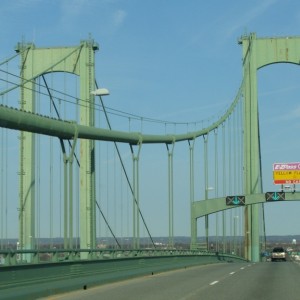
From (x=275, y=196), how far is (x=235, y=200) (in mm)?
3062

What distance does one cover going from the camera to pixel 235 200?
2302 inches

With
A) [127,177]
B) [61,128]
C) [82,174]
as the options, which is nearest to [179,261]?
[127,177]

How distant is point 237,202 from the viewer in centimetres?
5819

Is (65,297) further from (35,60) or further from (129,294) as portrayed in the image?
(35,60)

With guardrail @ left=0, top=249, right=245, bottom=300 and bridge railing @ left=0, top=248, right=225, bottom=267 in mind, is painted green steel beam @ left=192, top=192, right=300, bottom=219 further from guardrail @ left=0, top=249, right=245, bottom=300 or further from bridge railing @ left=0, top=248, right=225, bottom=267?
bridge railing @ left=0, top=248, right=225, bottom=267

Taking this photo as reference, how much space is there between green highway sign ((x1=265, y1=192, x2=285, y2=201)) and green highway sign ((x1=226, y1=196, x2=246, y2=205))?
1814mm

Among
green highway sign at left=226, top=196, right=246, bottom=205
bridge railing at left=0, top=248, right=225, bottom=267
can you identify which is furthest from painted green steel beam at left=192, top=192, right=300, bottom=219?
bridge railing at left=0, top=248, right=225, bottom=267

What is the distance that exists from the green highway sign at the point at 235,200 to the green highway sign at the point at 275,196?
1814 mm

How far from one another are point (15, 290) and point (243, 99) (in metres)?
51.3

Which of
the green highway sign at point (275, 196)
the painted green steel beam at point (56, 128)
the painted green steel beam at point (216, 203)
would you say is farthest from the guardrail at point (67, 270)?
the green highway sign at point (275, 196)

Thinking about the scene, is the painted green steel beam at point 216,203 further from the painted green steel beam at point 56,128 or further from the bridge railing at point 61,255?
the bridge railing at point 61,255

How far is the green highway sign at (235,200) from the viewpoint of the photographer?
58156mm

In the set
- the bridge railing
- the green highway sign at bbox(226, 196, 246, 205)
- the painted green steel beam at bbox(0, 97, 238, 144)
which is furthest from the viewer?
the green highway sign at bbox(226, 196, 246, 205)

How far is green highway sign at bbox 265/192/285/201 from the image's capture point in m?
58.2
